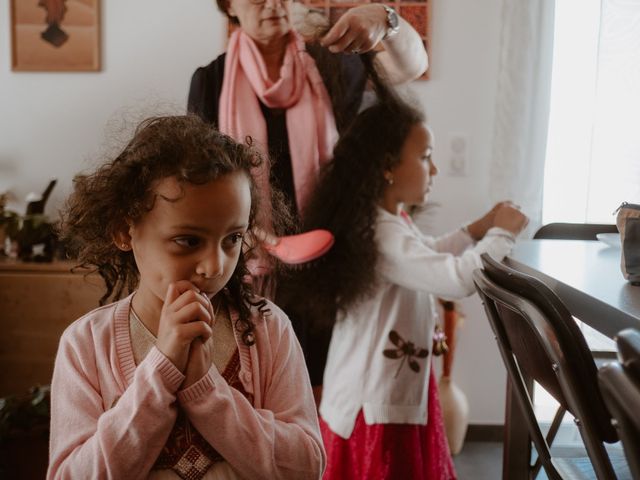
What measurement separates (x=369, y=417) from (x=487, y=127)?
1408mm

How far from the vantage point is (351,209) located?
60.3 inches

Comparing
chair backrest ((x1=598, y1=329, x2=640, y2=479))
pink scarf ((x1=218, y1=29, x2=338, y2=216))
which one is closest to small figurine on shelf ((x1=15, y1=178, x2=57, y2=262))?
pink scarf ((x1=218, y1=29, x2=338, y2=216))

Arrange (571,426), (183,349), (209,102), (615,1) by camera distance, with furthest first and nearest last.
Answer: (571,426), (615,1), (209,102), (183,349)

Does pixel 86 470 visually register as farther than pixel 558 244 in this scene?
No

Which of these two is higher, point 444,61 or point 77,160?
point 444,61

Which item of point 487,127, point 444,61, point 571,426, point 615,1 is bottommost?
point 571,426

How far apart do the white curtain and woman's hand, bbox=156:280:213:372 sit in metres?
1.92

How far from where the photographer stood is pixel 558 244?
139 centimetres

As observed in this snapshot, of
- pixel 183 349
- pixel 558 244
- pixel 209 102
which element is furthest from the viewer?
pixel 209 102

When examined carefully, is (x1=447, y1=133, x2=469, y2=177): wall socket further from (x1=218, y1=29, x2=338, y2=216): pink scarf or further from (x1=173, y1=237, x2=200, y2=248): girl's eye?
(x1=173, y1=237, x2=200, y2=248): girl's eye

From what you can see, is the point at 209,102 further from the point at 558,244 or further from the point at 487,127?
the point at 487,127

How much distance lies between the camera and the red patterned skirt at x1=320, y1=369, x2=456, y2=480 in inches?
58.0

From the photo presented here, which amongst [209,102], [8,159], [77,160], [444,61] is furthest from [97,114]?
[444,61]

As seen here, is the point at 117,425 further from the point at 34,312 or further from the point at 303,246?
the point at 34,312
